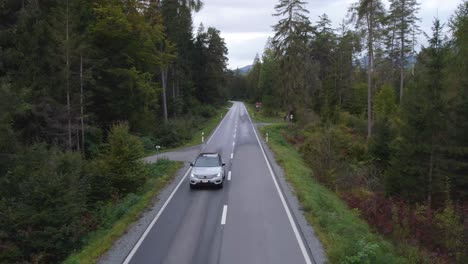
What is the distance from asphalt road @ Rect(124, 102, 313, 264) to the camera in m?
10.4

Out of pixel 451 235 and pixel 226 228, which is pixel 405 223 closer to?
pixel 451 235

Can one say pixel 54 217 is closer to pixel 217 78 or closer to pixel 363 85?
pixel 363 85

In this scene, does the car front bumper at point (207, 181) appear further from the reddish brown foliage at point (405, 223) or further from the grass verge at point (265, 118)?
the grass verge at point (265, 118)

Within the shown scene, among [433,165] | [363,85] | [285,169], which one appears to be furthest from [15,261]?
[363,85]

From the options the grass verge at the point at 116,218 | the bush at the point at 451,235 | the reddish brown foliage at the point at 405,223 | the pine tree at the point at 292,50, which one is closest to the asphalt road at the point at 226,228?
the grass verge at the point at 116,218

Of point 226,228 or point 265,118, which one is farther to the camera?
point 265,118

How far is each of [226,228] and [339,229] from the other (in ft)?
12.1

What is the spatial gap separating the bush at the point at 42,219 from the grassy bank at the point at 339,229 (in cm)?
822

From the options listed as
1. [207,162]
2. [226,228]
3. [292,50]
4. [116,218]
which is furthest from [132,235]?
[292,50]

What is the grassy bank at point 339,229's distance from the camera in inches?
370

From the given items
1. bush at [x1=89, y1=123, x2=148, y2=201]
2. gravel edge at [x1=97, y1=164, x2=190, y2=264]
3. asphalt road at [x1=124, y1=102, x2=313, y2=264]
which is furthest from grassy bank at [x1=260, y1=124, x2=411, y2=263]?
bush at [x1=89, y1=123, x2=148, y2=201]

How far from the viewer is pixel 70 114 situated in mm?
23938

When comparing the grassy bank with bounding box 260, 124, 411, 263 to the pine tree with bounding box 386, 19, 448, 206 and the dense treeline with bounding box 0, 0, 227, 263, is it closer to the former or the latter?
the pine tree with bounding box 386, 19, 448, 206

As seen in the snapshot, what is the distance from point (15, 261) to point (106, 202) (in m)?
5.57
